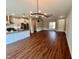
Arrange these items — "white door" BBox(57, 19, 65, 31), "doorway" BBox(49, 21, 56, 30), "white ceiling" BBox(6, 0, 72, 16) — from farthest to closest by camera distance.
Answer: "doorway" BBox(49, 21, 56, 30) → "white door" BBox(57, 19, 65, 31) → "white ceiling" BBox(6, 0, 72, 16)

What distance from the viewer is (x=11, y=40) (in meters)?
7.76

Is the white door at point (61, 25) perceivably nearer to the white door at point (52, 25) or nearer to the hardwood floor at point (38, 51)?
the white door at point (52, 25)

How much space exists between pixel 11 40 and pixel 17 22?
481cm

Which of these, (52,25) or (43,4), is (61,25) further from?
(43,4)

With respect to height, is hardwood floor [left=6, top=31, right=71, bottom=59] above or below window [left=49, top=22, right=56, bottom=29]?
below

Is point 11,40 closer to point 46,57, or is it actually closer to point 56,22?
point 46,57

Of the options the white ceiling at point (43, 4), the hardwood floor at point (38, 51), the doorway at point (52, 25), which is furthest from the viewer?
the doorway at point (52, 25)

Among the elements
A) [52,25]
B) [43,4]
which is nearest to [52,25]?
[52,25]

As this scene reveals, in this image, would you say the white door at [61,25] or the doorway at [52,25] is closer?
the white door at [61,25]

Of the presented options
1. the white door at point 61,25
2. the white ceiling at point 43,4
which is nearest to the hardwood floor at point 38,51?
the white ceiling at point 43,4

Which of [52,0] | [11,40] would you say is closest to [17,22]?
[11,40]

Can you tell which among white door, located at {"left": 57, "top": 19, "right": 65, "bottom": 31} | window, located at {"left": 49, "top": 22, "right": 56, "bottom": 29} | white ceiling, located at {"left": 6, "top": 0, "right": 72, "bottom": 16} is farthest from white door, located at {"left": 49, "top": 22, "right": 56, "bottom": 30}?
white ceiling, located at {"left": 6, "top": 0, "right": 72, "bottom": 16}

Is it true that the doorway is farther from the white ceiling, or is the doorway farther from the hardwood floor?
the white ceiling
